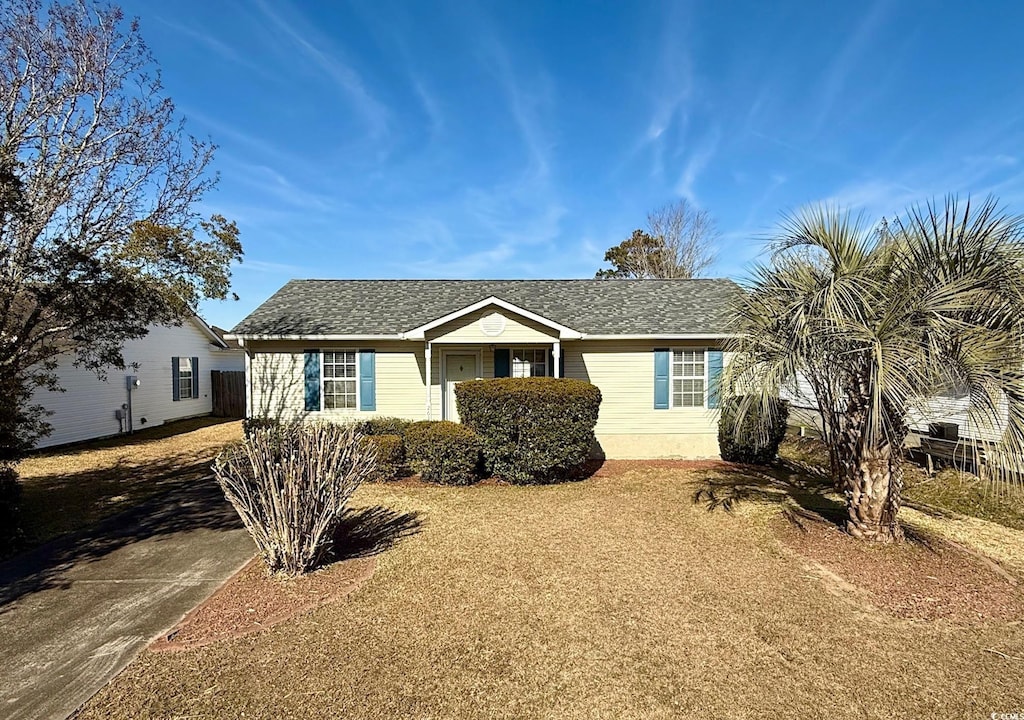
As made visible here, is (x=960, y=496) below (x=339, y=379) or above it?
below

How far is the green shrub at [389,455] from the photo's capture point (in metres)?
9.46

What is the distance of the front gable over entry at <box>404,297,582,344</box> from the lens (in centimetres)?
1078

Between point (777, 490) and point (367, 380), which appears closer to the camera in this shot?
point (777, 490)

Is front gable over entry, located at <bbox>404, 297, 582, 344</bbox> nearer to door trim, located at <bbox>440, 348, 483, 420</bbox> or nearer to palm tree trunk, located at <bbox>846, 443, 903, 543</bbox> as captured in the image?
door trim, located at <bbox>440, 348, 483, 420</bbox>

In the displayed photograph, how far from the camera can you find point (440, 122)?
12.7 metres

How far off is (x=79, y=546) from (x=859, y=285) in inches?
390

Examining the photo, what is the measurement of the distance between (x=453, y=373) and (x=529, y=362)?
1914mm

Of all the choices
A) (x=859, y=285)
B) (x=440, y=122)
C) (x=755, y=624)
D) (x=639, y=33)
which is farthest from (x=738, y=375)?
(x=440, y=122)

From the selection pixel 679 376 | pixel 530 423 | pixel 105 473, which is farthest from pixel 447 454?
pixel 105 473

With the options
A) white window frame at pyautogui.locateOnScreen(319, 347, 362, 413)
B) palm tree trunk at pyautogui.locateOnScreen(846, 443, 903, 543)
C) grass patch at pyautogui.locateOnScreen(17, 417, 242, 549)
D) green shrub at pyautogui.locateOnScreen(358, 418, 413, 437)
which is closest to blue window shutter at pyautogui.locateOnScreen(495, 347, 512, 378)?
green shrub at pyautogui.locateOnScreen(358, 418, 413, 437)

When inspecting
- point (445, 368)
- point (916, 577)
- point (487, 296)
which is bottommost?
point (916, 577)

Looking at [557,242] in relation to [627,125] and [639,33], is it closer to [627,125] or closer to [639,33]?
[627,125]

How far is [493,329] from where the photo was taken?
10.9 meters

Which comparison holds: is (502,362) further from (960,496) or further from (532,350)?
(960,496)
